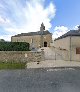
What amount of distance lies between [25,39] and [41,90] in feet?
257

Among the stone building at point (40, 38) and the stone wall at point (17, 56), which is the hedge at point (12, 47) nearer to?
the stone wall at point (17, 56)

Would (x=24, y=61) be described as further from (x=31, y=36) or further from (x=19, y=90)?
(x=31, y=36)

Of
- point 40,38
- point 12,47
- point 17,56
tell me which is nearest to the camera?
point 17,56

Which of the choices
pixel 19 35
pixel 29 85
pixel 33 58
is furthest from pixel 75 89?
pixel 19 35

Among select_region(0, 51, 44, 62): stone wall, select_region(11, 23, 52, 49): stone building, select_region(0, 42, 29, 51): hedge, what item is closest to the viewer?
select_region(0, 51, 44, 62): stone wall

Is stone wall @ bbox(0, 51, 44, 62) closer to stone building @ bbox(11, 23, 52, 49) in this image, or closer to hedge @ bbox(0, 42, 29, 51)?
hedge @ bbox(0, 42, 29, 51)

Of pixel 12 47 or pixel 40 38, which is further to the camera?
pixel 40 38

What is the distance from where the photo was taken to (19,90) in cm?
998

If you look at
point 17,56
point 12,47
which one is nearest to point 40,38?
point 12,47

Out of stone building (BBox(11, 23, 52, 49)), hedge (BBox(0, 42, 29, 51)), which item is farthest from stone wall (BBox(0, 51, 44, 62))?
stone building (BBox(11, 23, 52, 49))

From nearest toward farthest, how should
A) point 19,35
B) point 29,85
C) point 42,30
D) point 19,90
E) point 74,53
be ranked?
point 19,90 → point 29,85 → point 74,53 → point 42,30 → point 19,35

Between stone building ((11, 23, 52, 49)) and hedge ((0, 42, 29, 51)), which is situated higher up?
stone building ((11, 23, 52, 49))

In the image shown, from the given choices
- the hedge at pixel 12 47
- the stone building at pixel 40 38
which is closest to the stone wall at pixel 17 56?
the hedge at pixel 12 47

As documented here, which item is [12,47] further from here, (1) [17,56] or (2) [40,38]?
(2) [40,38]
